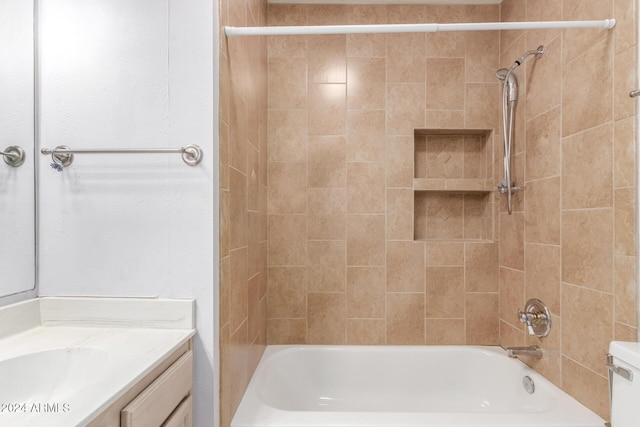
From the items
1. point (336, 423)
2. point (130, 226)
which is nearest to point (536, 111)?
point (336, 423)

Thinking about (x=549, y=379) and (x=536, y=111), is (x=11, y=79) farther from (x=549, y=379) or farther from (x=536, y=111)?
(x=549, y=379)

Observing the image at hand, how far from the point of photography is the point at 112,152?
116cm

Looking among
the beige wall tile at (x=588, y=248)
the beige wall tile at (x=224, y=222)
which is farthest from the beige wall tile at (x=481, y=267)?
the beige wall tile at (x=224, y=222)

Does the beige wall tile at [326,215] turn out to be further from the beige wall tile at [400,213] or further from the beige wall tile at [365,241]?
the beige wall tile at [400,213]

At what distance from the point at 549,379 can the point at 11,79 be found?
7.62 ft

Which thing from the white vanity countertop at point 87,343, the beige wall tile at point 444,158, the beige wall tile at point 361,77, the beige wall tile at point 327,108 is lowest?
the white vanity countertop at point 87,343

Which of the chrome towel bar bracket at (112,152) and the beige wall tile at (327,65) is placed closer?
the chrome towel bar bracket at (112,152)

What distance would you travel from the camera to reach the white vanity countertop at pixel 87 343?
0.68m

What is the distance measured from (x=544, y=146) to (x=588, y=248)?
532 mm

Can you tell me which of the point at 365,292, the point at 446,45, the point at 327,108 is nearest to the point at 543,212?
the point at 365,292

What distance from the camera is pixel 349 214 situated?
7.13 ft

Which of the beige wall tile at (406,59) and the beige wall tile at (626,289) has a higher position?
the beige wall tile at (406,59)

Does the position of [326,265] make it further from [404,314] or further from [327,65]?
[327,65]

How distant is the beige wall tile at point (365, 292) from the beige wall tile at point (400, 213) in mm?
230
